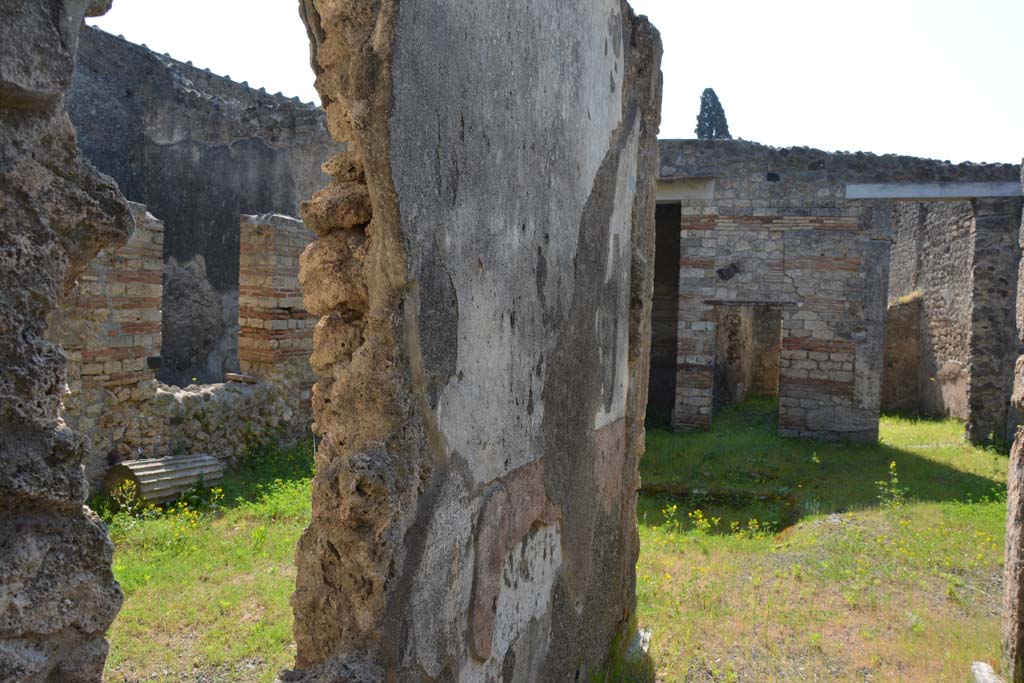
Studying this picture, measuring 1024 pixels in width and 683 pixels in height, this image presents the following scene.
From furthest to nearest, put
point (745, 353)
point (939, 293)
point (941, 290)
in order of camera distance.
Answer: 1. point (745, 353)
2. point (939, 293)
3. point (941, 290)

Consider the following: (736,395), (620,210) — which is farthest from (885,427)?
(620,210)

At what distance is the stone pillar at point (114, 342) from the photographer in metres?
5.90

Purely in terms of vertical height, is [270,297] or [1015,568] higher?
[270,297]

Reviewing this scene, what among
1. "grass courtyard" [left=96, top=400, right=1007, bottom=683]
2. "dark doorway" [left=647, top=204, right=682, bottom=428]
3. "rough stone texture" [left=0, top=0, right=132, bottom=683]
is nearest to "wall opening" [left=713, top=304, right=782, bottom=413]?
"dark doorway" [left=647, top=204, right=682, bottom=428]

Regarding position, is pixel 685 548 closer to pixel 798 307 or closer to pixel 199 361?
pixel 798 307

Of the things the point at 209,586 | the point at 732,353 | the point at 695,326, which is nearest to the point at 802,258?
the point at 695,326

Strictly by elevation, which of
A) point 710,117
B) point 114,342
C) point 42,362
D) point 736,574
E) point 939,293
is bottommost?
point 736,574

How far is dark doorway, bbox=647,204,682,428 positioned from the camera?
1249 cm

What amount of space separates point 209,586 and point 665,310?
30.6 ft

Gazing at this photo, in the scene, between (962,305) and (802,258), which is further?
(962,305)

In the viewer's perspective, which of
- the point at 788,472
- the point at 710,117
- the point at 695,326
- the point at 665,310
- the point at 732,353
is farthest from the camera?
the point at 710,117

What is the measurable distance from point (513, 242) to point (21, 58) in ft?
4.80

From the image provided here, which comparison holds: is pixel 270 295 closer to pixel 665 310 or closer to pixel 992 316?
pixel 665 310

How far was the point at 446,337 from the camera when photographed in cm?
196
